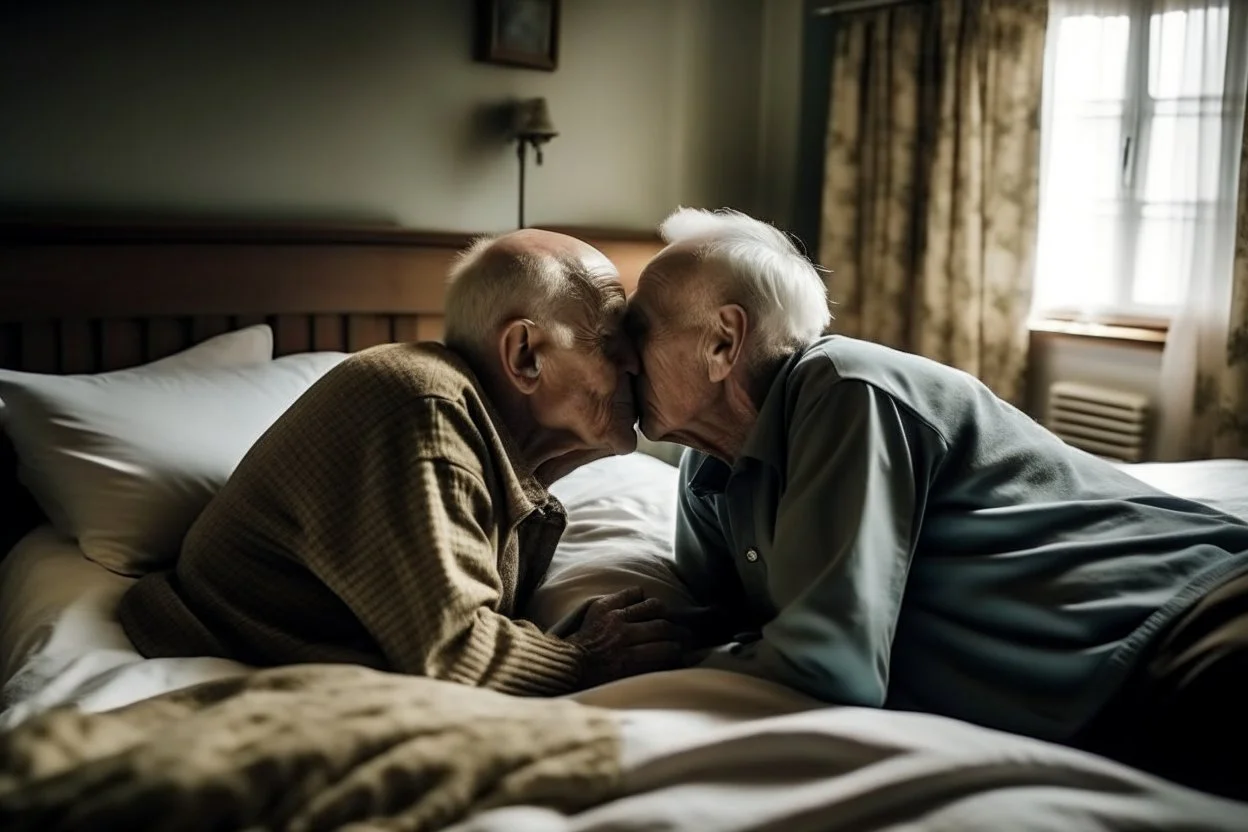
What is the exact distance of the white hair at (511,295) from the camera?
1564 mm

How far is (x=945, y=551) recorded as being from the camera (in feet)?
4.55

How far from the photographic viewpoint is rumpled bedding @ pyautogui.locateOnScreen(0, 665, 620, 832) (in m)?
0.86

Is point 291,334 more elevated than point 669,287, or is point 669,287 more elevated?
point 669,287

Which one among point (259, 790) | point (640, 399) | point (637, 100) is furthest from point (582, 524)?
point (637, 100)

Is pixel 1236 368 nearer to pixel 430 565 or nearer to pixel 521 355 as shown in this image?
pixel 521 355

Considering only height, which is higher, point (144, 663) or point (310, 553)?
point (310, 553)

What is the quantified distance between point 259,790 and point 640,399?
871mm

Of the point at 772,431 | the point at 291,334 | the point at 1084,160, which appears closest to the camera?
the point at 772,431

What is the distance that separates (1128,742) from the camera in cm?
124

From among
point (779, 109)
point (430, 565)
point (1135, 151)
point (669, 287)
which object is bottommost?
point (430, 565)

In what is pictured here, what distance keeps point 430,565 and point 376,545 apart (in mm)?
79

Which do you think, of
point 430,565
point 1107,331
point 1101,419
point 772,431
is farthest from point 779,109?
point 430,565

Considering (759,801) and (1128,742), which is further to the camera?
(1128,742)

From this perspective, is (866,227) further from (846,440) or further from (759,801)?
(759,801)
